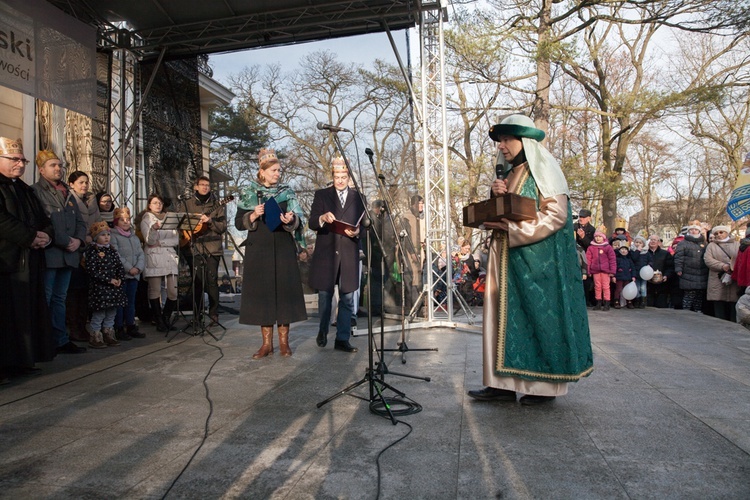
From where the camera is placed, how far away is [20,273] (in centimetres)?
466

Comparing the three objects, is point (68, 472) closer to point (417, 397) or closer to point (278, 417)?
point (278, 417)

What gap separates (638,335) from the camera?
7.27 metres

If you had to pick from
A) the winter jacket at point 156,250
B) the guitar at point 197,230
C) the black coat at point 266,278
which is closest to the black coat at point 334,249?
the black coat at point 266,278

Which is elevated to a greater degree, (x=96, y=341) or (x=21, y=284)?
(x=21, y=284)

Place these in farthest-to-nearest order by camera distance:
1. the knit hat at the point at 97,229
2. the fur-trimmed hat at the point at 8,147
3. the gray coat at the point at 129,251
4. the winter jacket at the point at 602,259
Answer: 1. the winter jacket at the point at 602,259
2. the gray coat at the point at 129,251
3. the knit hat at the point at 97,229
4. the fur-trimmed hat at the point at 8,147

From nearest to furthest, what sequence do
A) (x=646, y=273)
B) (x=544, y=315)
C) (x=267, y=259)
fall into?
(x=544, y=315)
(x=267, y=259)
(x=646, y=273)

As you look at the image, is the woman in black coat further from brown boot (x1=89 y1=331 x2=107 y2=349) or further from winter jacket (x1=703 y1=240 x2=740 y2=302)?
winter jacket (x1=703 y1=240 x2=740 y2=302)

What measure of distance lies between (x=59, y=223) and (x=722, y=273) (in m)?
10.3

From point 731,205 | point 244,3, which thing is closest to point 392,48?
point 244,3

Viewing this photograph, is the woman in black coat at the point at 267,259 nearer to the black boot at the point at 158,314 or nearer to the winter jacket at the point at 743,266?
the black boot at the point at 158,314

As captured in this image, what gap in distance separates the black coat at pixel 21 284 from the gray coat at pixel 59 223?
0.56 meters

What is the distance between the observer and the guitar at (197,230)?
686 centimetres

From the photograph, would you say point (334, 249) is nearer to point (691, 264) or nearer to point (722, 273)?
point (722, 273)

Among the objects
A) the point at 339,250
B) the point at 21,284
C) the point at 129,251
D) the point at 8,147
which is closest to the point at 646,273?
the point at 339,250
